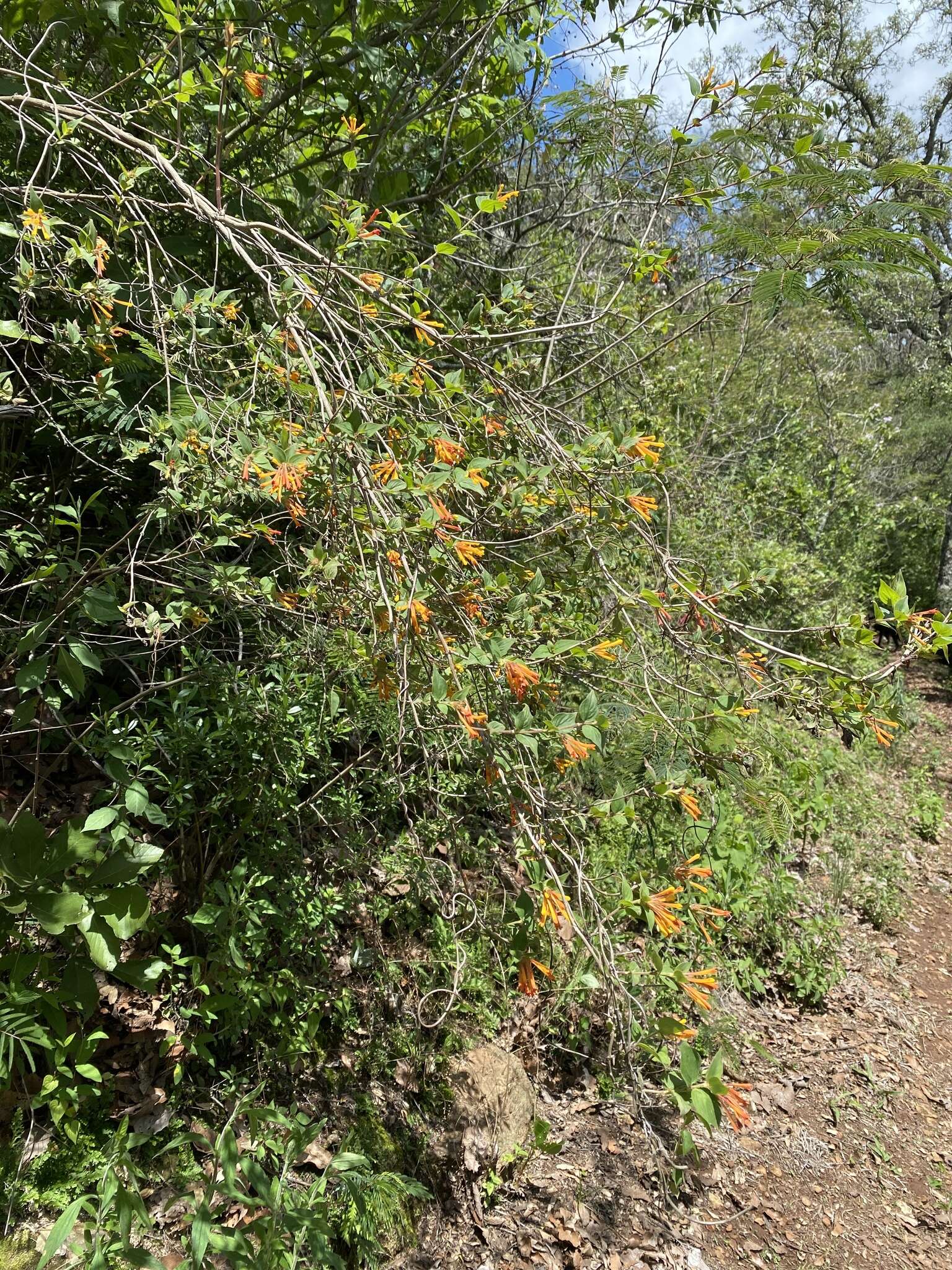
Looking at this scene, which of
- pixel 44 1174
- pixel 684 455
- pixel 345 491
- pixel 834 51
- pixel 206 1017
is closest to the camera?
pixel 345 491

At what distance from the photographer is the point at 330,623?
1937 mm

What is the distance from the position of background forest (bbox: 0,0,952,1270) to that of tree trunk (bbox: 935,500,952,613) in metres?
9.31

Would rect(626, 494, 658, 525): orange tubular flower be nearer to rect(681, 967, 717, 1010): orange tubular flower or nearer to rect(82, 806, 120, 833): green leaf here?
rect(681, 967, 717, 1010): orange tubular flower

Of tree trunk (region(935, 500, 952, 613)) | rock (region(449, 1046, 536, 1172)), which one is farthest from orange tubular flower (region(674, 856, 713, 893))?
tree trunk (region(935, 500, 952, 613))

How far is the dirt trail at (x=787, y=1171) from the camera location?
2.44m

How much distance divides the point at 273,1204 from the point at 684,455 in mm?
4909

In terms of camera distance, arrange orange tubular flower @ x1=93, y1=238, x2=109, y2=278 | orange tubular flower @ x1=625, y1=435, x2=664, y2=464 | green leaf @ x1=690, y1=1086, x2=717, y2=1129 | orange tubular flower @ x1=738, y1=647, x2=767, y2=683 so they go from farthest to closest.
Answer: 1. orange tubular flower @ x1=625, y1=435, x2=664, y2=464
2. orange tubular flower @ x1=738, y1=647, x2=767, y2=683
3. orange tubular flower @ x1=93, y1=238, x2=109, y2=278
4. green leaf @ x1=690, y1=1086, x2=717, y2=1129

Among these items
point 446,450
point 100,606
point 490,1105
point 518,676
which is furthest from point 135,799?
point 490,1105

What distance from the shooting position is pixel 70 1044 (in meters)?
1.72

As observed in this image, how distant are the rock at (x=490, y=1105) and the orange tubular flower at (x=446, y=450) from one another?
202 cm

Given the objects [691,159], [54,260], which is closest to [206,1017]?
[54,260]

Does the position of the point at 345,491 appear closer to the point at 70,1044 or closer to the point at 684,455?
the point at 70,1044

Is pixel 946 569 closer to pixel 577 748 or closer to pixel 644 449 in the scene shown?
pixel 644 449

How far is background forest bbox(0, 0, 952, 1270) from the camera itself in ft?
4.79
